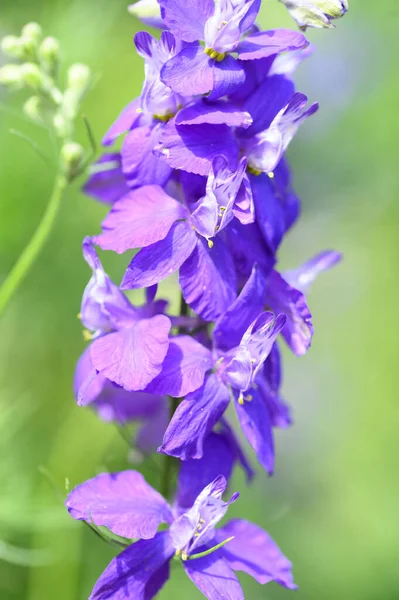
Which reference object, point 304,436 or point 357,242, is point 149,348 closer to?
point 304,436

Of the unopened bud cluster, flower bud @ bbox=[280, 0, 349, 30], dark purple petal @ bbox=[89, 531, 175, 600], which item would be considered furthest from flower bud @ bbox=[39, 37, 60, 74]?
dark purple petal @ bbox=[89, 531, 175, 600]

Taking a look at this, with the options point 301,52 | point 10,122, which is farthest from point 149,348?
point 10,122

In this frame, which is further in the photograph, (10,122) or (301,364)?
(301,364)

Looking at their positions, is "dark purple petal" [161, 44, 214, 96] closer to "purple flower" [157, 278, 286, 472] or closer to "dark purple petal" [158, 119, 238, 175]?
"dark purple petal" [158, 119, 238, 175]

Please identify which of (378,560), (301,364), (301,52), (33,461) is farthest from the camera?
(301,364)

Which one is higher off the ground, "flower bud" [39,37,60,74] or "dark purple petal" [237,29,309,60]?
"dark purple petal" [237,29,309,60]

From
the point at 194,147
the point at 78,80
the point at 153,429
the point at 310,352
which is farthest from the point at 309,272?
the point at 310,352

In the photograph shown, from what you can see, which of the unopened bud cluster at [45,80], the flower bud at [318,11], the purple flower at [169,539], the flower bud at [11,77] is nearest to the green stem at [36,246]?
the unopened bud cluster at [45,80]
